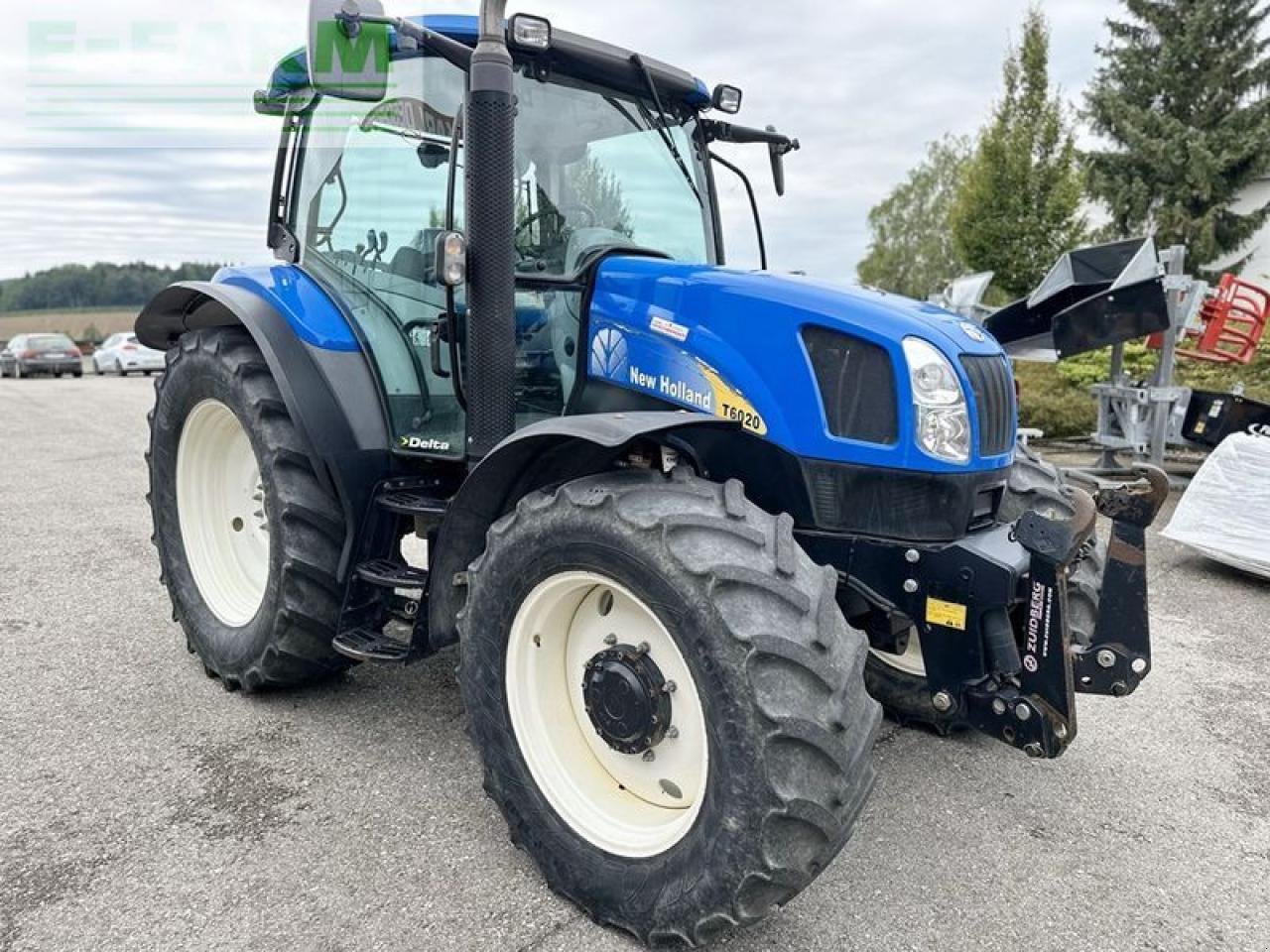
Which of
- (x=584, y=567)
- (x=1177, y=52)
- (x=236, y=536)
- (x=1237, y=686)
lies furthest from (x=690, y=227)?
(x=1177, y=52)

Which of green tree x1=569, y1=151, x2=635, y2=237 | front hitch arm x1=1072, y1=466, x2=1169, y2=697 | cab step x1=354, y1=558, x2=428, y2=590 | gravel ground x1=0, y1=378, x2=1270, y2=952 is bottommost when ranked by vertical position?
gravel ground x1=0, y1=378, x2=1270, y2=952

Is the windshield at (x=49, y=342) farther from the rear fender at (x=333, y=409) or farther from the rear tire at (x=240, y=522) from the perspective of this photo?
the rear fender at (x=333, y=409)

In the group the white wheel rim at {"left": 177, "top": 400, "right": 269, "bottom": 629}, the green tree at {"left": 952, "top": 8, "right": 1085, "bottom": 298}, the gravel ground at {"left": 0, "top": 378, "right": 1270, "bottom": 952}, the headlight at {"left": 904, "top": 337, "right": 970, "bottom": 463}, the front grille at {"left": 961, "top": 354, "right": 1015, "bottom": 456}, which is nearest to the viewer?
the gravel ground at {"left": 0, "top": 378, "right": 1270, "bottom": 952}

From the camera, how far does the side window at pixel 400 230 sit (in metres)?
3.22

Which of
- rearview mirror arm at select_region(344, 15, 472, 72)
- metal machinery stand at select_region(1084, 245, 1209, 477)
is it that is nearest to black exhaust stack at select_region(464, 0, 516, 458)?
rearview mirror arm at select_region(344, 15, 472, 72)

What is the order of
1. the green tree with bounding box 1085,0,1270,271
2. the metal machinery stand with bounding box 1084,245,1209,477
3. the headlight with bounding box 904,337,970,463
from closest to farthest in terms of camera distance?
the headlight with bounding box 904,337,970,463 → the metal machinery stand with bounding box 1084,245,1209,477 → the green tree with bounding box 1085,0,1270,271

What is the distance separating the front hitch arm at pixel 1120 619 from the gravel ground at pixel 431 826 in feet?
1.80

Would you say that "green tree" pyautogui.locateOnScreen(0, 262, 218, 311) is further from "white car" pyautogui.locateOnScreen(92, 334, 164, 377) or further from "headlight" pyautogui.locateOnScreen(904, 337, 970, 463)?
"headlight" pyautogui.locateOnScreen(904, 337, 970, 463)

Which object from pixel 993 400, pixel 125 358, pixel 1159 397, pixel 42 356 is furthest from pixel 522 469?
pixel 42 356

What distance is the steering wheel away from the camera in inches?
121

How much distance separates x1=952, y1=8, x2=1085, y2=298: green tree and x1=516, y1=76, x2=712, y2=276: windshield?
17199 millimetres

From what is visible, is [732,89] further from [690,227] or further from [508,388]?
[508,388]

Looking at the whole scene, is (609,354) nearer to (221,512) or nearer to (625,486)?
(625,486)

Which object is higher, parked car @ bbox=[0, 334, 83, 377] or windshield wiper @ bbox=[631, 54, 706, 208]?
windshield wiper @ bbox=[631, 54, 706, 208]
